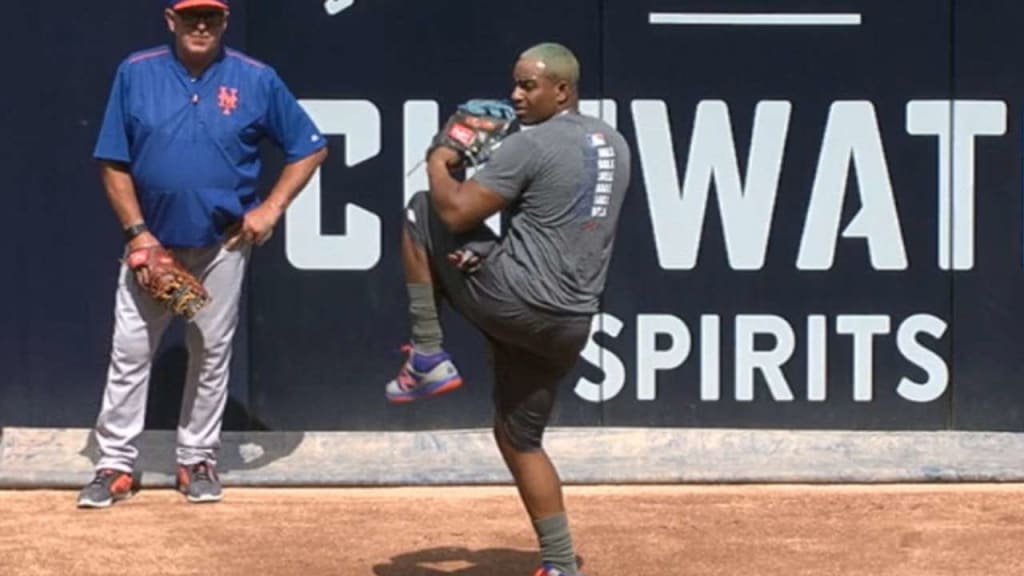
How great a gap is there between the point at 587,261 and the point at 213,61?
2.02m

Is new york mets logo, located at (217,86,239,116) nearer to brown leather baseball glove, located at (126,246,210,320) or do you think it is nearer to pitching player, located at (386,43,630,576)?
brown leather baseball glove, located at (126,246,210,320)

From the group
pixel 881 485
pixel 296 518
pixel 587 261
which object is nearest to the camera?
pixel 587 261

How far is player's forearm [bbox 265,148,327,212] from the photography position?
750cm

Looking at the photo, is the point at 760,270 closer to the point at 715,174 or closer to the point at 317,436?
the point at 715,174

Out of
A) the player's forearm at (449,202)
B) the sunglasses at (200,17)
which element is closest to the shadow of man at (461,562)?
the player's forearm at (449,202)

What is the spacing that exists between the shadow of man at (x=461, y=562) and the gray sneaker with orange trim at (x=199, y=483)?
1.03 m

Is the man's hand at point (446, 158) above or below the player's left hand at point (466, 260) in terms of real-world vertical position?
above

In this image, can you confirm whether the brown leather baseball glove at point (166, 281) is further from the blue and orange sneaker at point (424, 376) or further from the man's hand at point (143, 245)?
the blue and orange sneaker at point (424, 376)

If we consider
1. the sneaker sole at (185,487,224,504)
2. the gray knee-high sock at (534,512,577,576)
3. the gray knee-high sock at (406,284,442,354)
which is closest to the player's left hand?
the gray knee-high sock at (406,284,442,354)

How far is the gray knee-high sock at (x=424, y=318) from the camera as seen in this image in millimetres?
6062

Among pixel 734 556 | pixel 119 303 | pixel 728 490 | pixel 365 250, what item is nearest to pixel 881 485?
pixel 728 490

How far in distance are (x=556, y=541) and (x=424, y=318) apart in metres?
0.77

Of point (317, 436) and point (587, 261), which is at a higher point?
point (587, 261)

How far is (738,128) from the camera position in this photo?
27.6 feet
